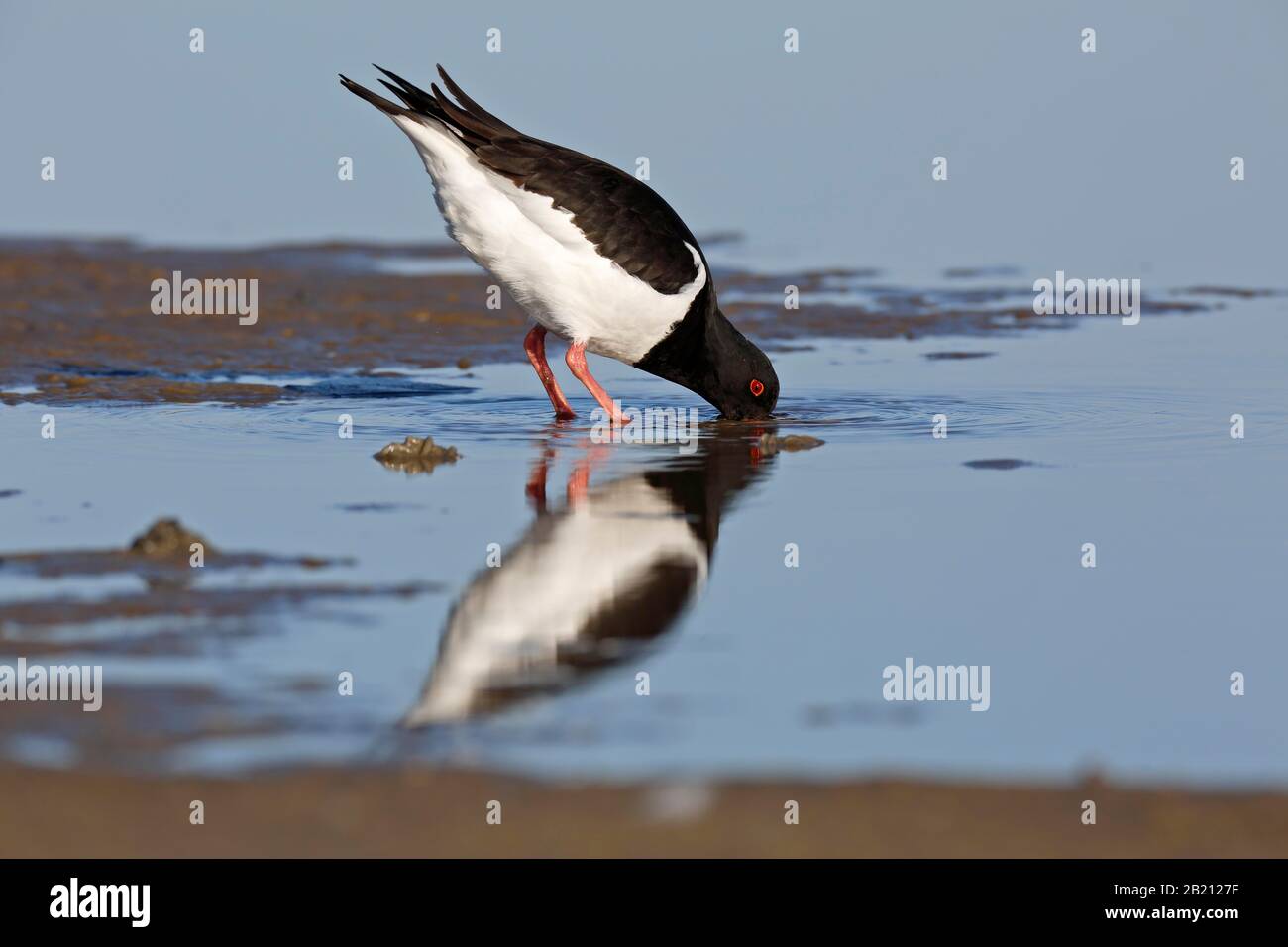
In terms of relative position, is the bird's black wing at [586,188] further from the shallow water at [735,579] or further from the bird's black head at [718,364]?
the shallow water at [735,579]

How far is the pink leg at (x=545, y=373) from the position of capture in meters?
11.3

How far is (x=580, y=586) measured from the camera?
23.0ft

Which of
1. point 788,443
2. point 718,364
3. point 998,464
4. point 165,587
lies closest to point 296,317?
point 718,364

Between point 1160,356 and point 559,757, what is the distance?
9.66 metres

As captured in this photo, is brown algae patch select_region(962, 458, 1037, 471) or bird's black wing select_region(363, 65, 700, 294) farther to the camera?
bird's black wing select_region(363, 65, 700, 294)

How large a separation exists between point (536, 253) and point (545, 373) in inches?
45.5

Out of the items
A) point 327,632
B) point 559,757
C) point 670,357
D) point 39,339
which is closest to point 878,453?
point 670,357

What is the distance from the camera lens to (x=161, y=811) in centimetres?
485

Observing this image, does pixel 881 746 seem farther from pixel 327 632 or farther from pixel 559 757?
pixel 327 632

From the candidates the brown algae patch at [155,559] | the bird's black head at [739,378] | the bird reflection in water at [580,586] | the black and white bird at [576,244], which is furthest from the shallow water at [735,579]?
the black and white bird at [576,244]

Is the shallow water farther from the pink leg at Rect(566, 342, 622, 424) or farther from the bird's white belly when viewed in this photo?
the bird's white belly

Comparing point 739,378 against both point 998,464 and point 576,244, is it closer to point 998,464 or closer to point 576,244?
point 576,244

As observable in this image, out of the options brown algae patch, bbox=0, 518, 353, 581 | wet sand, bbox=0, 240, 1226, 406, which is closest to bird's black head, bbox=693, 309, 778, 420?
wet sand, bbox=0, 240, 1226, 406

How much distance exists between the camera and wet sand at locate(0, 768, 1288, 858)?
470cm
